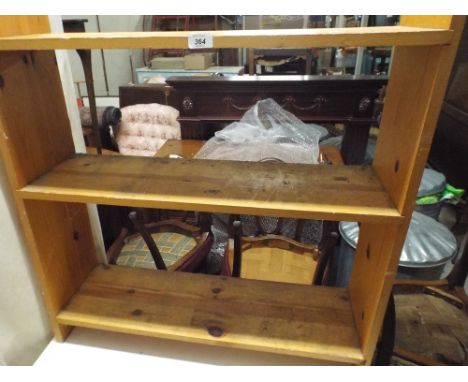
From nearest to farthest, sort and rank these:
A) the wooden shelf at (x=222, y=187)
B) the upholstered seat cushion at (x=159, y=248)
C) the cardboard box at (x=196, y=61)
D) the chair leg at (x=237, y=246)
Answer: the wooden shelf at (x=222, y=187), the chair leg at (x=237, y=246), the upholstered seat cushion at (x=159, y=248), the cardboard box at (x=196, y=61)

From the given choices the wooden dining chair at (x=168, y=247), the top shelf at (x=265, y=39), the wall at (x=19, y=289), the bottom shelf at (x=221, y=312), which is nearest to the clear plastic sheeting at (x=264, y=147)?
the wooden dining chair at (x=168, y=247)

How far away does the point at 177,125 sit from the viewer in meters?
2.46

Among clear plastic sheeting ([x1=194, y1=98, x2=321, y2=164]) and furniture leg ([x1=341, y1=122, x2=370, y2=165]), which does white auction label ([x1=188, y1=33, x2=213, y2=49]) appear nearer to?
clear plastic sheeting ([x1=194, y1=98, x2=321, y2=164])

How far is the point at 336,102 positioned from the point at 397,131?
4.62 ft

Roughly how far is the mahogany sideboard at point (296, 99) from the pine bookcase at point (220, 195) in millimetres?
1280

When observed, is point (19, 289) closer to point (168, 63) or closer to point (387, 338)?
point (387, 338)

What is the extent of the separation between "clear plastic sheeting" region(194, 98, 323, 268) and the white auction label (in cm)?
98

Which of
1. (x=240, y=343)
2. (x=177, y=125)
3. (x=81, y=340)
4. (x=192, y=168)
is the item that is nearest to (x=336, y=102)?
(x=177, y=125)

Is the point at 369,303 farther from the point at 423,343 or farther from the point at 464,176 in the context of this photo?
the point at 464,176

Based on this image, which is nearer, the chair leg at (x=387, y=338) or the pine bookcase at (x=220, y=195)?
A: the pine bookcase at (x=220, y=195)

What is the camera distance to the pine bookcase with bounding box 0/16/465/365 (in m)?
0.53

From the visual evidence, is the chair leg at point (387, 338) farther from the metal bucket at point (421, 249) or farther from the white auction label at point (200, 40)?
the white auction label at point (200, 40)

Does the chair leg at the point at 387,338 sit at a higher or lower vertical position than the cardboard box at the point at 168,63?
lower

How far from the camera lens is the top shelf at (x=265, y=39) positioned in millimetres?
470
